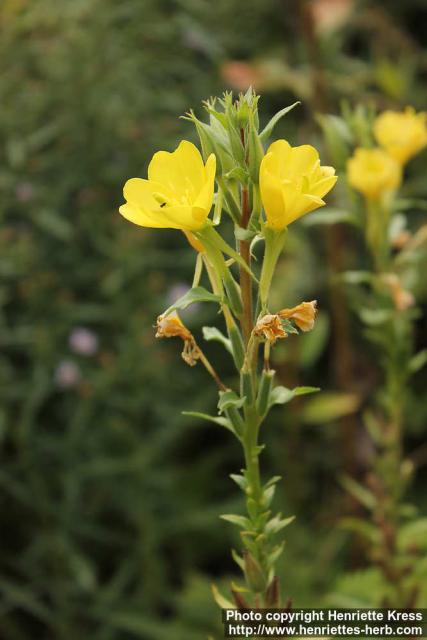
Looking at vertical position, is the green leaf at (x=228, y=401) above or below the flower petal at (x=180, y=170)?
below

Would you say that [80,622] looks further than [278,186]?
Yes

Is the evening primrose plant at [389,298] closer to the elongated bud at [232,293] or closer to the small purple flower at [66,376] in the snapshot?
the elongated bud at [232,293]

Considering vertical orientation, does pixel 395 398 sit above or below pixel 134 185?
below

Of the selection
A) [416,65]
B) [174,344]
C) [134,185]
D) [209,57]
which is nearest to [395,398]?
[134,185]

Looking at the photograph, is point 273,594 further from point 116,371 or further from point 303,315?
point 116,371

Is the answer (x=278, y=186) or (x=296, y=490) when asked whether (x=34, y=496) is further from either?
(x=278, y=186)

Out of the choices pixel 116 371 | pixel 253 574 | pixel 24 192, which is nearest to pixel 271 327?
pixel 253 574

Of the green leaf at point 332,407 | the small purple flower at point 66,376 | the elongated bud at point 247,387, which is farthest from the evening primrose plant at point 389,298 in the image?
the small purple flower at point 66,376

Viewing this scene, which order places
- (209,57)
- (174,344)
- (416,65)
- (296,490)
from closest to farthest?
(296,490)
(174,344)
(209,57)
(416,65)
